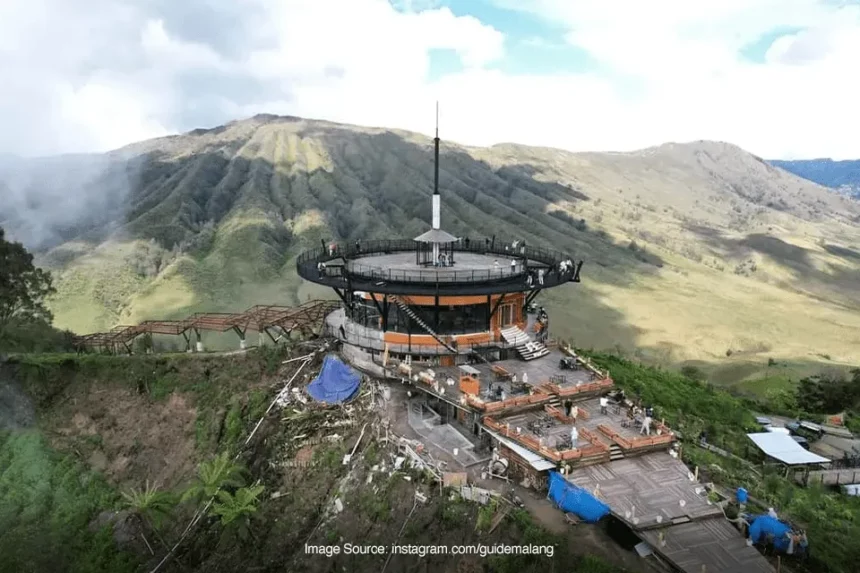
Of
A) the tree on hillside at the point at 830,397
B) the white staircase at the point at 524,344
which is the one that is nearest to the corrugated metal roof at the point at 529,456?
the white staircase at the point at 524,344

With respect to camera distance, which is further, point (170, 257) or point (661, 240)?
point (661, 240)

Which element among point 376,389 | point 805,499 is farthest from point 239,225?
point 805,499

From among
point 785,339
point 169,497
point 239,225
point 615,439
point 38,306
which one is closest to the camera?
point 615,439

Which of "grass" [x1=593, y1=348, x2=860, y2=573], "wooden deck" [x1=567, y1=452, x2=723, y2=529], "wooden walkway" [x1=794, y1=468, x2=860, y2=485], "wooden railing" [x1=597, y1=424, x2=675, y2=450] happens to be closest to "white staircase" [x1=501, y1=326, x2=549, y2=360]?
"grass" [x1=593, y1=348, x2=860, y2=573]

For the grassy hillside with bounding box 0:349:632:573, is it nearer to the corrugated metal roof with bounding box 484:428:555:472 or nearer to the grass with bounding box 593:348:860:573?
the corrugated metal roof with bounding box 484:428:555:472

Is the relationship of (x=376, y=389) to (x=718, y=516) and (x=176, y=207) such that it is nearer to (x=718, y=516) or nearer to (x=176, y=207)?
(x=718, y=516)

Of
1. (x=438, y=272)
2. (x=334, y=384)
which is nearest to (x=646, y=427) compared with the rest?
(x=438, y=272)

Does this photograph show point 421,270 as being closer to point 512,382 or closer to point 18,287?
point 512,382
